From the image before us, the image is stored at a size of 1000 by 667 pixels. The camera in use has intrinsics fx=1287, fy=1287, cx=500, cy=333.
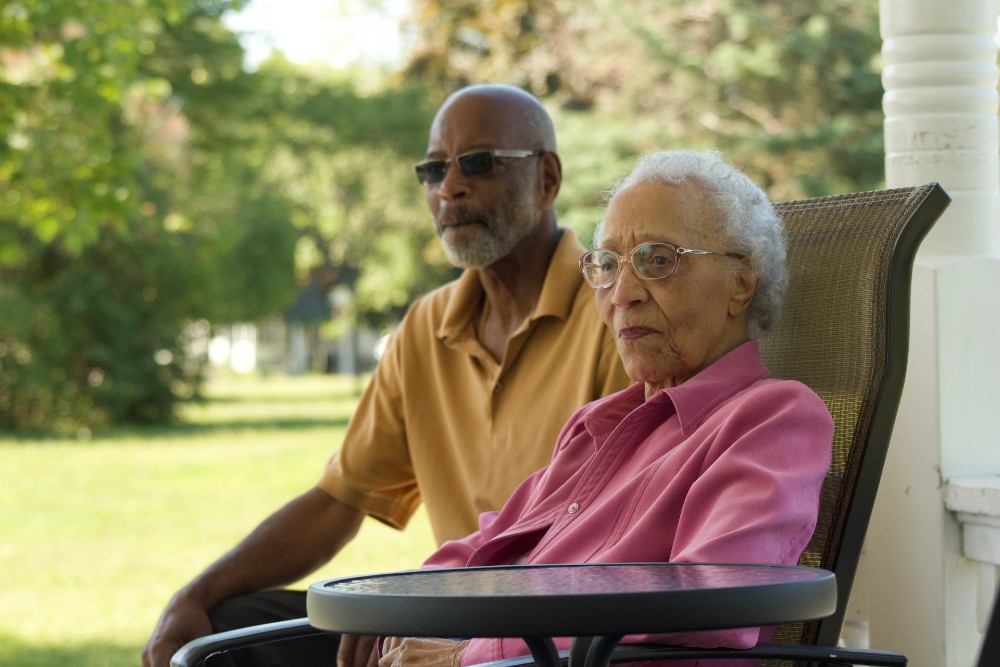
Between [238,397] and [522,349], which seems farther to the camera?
[238,397]

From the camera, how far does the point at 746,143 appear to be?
58.1 ft

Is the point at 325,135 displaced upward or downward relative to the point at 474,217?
upward

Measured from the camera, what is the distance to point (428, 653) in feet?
7.24

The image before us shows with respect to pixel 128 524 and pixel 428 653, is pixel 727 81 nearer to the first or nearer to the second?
pixel 128 524

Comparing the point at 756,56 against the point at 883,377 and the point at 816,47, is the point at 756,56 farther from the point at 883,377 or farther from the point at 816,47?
the point at 883,377

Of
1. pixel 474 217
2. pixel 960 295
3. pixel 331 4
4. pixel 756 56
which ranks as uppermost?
pixel 331 4

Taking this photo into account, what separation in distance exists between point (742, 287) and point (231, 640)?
40.9 inches

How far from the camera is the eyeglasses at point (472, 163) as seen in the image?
3113 mm

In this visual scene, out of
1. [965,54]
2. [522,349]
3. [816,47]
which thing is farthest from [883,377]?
[816,47]

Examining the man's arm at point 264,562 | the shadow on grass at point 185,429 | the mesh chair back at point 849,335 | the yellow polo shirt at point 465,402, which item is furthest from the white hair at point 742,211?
the shadow on grass at point 185,429

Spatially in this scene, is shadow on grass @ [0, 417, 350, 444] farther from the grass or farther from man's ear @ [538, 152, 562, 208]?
man's ear @ [538, 152, 562, 208]

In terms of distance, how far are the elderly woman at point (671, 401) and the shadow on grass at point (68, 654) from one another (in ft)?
13.9

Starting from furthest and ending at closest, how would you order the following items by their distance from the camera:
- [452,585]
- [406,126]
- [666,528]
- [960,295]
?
1. [406,126]
2. [960,295]
3. [666,528]
4. [452,585]

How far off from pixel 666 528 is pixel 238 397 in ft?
95.5
